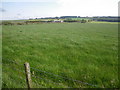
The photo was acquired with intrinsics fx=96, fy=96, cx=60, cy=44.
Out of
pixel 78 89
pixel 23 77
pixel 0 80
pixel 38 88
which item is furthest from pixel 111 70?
pixel 0 80

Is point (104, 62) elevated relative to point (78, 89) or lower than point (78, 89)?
elevated

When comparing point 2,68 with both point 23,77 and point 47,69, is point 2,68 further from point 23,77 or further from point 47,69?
point 47,69

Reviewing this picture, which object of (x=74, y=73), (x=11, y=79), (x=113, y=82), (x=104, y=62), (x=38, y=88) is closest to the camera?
(x=38, y=88)

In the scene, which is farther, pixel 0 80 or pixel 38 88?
pixel 0 80

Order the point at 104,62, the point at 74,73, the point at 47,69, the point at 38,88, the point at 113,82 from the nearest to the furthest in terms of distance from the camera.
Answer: the point at 38,88 < the point at 113,82 < the point at 74,73 < the point at 47,69 < the point at 104,62

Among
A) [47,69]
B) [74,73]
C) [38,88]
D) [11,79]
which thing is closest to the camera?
[38,88]

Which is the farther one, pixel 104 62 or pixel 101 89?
pixel 104 62

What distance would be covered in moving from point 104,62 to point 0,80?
7094 millimetres

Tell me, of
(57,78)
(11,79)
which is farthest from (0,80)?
(57,78)

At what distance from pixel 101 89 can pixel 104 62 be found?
11.4 ft

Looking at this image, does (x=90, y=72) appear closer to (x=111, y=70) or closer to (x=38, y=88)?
(x=111, y=70)

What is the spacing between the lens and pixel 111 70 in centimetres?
609

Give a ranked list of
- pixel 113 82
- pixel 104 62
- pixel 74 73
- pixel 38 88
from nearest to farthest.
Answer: pixel 38 88
pixel 113 82
pixel 74 73
pixel 104 62

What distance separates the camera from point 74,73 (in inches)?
227
